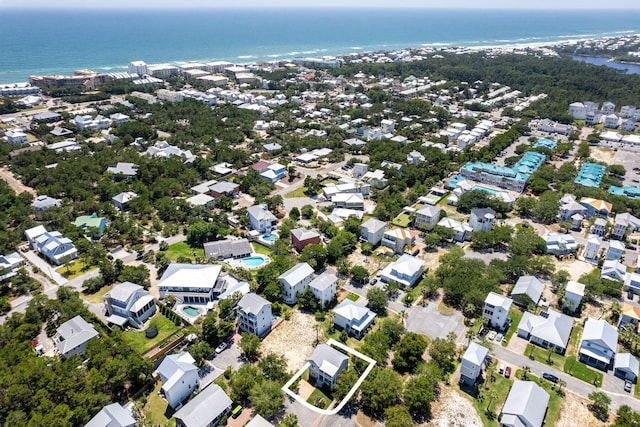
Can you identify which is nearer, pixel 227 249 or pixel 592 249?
pixel 592 249

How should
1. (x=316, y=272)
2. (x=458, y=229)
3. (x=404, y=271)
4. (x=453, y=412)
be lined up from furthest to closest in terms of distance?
(x=458, y=229) → (x=316, y=272) → (x=404, y=271) → (x=453, y=412)

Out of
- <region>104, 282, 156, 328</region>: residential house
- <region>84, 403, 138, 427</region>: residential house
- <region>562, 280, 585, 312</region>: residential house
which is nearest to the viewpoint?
<region>84, 403, 138, 427</region>: residential house

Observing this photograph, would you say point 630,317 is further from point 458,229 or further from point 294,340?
point 294,340

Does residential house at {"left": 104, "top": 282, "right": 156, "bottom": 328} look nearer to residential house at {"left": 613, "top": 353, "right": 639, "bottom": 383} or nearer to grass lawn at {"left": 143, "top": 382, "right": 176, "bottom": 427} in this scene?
grass lawn at {"left": 143, "top": 382, "right": 176, "bottom": 427}

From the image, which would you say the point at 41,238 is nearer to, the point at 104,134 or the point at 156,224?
the point at 156,224

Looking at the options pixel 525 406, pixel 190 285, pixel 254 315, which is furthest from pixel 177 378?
pixel 525 406

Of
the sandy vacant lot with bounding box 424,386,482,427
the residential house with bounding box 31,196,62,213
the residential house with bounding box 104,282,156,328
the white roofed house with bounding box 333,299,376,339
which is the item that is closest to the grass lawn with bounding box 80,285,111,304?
the residential house with bounding box 104,282,156,328
